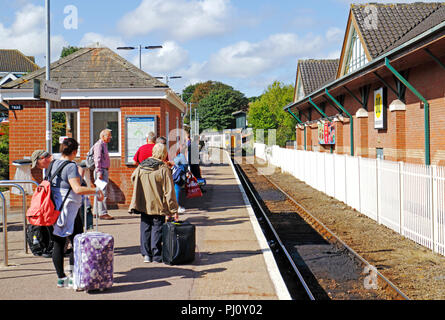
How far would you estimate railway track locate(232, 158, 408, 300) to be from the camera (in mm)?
6801

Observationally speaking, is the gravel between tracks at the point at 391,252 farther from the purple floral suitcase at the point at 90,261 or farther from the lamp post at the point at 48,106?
the lamp post at the point at 48,106

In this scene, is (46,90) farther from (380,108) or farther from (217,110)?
(217,110)

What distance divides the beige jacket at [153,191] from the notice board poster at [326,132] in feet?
68.8

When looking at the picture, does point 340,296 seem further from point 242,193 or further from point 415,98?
point 415,98

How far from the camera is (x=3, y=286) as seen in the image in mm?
5988

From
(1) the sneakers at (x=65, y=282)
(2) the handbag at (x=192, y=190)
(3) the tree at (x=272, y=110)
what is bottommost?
(1) the sneakers at (x=65, y=282)

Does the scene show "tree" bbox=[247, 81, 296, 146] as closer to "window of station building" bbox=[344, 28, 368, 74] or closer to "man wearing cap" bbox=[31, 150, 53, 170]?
"window of station building" bbox=[344, 28, 368, 74]

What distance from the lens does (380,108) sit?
64.7 feet

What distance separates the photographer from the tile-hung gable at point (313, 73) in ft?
142

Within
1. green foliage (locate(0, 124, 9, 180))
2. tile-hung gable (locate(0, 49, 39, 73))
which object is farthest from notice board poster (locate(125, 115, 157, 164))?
tile-hung gable (locate(0, 49, 39, 73))

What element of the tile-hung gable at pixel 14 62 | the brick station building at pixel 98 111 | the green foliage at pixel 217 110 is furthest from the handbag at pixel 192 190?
the green foliage at pixel 217 110

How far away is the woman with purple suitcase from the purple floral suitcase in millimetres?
190

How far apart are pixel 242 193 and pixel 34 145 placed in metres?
6.80
